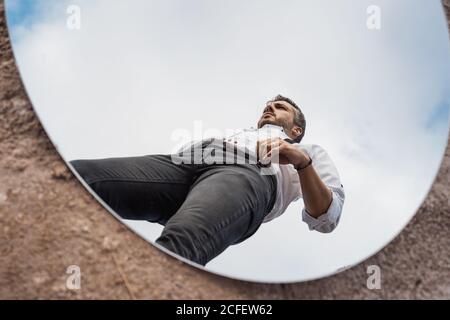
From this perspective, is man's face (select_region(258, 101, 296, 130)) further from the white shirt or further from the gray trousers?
the gray trousers

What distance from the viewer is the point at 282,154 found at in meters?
1.11

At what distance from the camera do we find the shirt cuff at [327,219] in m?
1.12

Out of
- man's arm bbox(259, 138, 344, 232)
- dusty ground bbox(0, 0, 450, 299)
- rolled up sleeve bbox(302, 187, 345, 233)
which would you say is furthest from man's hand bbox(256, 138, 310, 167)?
dusty ground bbox(0, 0, 450, 299)

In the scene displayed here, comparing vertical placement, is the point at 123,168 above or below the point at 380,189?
above

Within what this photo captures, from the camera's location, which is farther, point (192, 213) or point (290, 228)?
point (290, 228)

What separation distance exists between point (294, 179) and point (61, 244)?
49cm

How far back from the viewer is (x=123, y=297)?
2.89 ft

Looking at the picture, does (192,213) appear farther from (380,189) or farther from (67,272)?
(380,189)

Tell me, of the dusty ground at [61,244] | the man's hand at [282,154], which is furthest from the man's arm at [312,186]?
the dusty ground at [61,244]

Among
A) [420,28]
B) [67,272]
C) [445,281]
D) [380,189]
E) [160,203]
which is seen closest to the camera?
[67,272]

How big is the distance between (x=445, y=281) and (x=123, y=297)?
67 centimetres

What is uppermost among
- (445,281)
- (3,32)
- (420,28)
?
(3,32)

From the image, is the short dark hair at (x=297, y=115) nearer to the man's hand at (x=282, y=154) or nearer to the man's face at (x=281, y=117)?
the man's face at (x=281, y=117)
